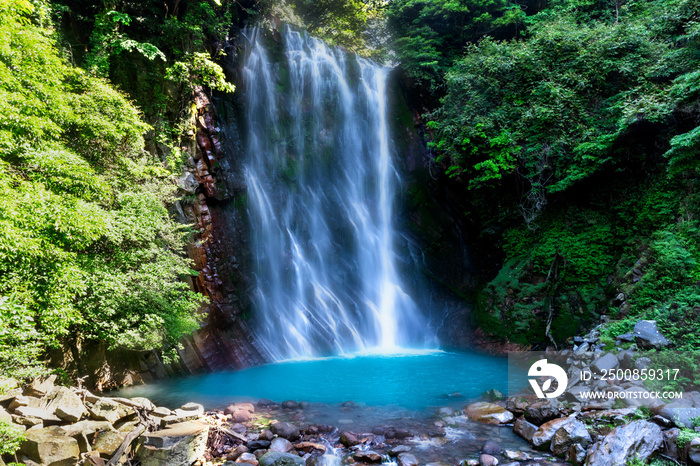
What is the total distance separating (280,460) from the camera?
18.2 ft

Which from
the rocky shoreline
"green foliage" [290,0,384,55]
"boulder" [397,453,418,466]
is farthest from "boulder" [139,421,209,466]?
"green foliage" [290,0,384,55]

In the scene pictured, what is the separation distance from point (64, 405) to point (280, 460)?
3.63m

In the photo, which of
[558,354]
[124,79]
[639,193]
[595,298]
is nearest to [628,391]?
[558,354]

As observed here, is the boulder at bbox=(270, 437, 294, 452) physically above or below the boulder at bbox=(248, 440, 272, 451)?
above

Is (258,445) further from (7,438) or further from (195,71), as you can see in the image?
(195,71)

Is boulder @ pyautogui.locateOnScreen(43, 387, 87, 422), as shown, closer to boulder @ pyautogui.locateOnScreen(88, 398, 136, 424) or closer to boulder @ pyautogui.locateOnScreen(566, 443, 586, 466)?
boulder @ pyautogui.locateOnScreen(88, 398, 136, 424)

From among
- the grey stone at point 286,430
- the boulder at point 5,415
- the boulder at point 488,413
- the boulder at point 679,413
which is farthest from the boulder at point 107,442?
the boulder at point 679,413

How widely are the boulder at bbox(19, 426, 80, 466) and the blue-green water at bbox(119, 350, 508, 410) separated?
366 centimetres

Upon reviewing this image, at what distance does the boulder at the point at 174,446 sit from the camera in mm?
5395

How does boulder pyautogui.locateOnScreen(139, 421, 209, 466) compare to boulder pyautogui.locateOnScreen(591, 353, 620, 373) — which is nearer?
boulder pyautogui.locateOnScreen(139, 421, 209, 466)

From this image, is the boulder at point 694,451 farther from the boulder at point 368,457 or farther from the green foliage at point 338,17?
the green foliage at point 338,17

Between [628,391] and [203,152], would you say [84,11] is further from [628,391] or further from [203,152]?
[628,391]

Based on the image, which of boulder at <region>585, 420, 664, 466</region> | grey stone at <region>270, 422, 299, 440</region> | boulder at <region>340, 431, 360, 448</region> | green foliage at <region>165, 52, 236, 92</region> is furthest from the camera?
green foliage at <region>165, 52, 236, 92</region>

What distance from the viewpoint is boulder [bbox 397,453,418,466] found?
5.71 m
